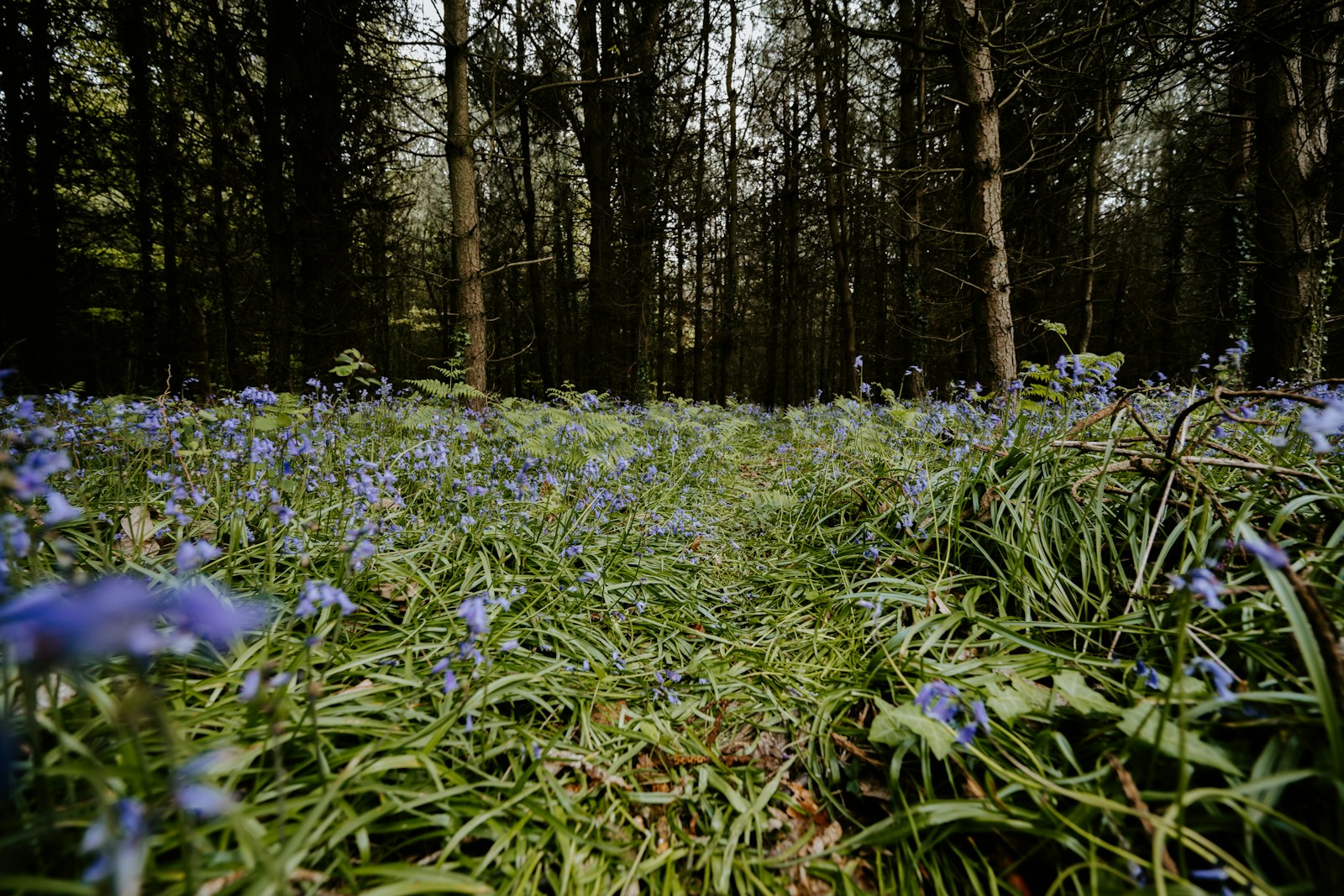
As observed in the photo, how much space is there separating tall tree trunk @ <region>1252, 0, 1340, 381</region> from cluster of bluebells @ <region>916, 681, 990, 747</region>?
8.42 m

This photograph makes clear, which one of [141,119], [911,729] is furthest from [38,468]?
[141,119]

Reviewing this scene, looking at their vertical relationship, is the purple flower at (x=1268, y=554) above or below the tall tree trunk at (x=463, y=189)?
below

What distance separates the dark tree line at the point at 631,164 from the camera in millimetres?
5039

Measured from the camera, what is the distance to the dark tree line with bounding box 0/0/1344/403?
5.04 meters

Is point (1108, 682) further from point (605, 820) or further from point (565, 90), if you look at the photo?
point (565, 90)

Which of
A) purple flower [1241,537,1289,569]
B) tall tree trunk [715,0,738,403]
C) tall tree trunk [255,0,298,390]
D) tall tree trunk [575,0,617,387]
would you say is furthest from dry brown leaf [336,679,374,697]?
tall tree trunk [715,0,738,403]

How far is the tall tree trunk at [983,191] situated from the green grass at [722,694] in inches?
83.7

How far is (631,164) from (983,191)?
437 inches

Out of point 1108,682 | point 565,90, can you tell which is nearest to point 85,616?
point 1108,682

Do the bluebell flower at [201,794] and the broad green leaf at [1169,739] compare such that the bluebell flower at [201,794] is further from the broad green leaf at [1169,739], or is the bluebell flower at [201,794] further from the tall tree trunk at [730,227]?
the tall tree trunk at [730,227]

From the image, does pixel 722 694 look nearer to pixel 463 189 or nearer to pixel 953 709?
pixel 953 709

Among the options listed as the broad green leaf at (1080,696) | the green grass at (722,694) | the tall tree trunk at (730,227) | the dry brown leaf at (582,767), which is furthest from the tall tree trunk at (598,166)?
the broad green leaf at (1080,696)

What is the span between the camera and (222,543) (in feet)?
7.39

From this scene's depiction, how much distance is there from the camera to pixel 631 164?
43.8 feet
